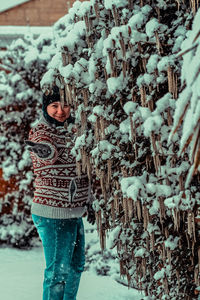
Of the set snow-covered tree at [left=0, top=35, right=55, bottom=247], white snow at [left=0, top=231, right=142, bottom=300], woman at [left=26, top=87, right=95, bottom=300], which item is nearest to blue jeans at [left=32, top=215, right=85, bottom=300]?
woman at [left=26, top=87, right=95, bottom=300]

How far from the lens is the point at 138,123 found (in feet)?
8.45

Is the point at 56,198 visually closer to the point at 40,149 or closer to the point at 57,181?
the point at 57,181

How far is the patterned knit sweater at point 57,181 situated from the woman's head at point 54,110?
0.06 metres

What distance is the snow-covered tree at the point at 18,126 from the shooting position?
642cm

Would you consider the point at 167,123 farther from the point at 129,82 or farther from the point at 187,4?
the point at 187,4

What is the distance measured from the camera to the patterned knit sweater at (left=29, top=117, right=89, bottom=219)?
3.33 metres

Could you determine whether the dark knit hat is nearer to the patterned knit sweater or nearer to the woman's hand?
the patterned knit sweater

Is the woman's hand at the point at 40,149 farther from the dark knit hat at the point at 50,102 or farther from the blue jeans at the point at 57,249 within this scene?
the blue jeans at the point at 57,249

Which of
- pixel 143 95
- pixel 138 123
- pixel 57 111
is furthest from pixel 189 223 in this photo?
pixel 57 111

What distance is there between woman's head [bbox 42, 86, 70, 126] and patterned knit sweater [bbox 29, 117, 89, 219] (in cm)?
6

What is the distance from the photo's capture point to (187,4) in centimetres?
269

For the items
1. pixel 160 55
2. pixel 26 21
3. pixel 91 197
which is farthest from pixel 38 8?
pixel 160 55

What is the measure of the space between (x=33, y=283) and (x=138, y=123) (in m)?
2.96

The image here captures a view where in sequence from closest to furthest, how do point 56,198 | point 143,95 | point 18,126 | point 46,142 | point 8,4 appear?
point 143,95 → point 46,142 → point 56,198 → point 18,126 → point 8,4
